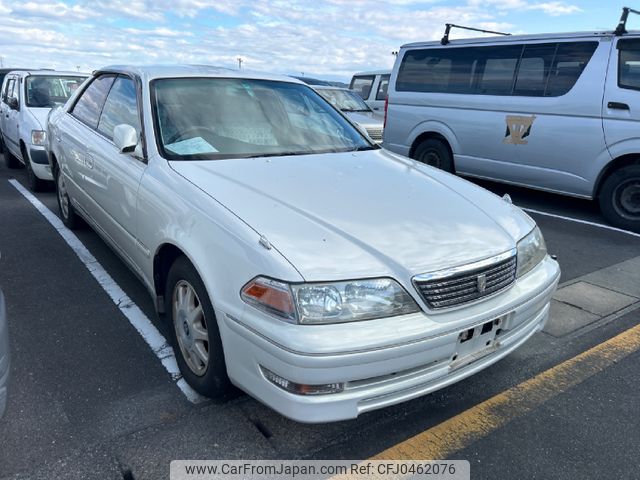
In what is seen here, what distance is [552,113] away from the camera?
19.8ft

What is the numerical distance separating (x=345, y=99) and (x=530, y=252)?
862 centimetres

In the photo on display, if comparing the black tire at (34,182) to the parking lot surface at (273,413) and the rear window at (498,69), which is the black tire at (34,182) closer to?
the parking lot surface at (273,413)

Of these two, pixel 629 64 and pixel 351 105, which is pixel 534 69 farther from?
pixel 351 105

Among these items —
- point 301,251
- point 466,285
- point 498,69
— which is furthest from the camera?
point 498,69

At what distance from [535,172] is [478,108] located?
1.18 m

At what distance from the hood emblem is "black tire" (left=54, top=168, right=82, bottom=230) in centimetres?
393

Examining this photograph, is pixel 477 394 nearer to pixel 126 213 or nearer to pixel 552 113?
pixel 126 213

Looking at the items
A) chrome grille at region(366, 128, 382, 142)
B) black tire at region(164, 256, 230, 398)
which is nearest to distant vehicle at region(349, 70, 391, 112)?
chrome grille at region(366, 128, 382, 142)

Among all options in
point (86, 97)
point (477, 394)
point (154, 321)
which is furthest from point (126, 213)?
point (477, 394)

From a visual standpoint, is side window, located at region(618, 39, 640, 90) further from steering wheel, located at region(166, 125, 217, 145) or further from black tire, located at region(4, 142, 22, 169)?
black tire, located at region(4, 142, 22, 169)

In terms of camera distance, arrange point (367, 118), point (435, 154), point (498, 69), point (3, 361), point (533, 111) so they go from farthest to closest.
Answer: point (367, 118) → point (435, 154) → point (498, 69) → point (533, 111) → point (3, 361)

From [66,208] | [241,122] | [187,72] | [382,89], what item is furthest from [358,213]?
[382,89]

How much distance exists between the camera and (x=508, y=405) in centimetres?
256

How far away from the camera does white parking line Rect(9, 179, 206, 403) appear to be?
107 inches
